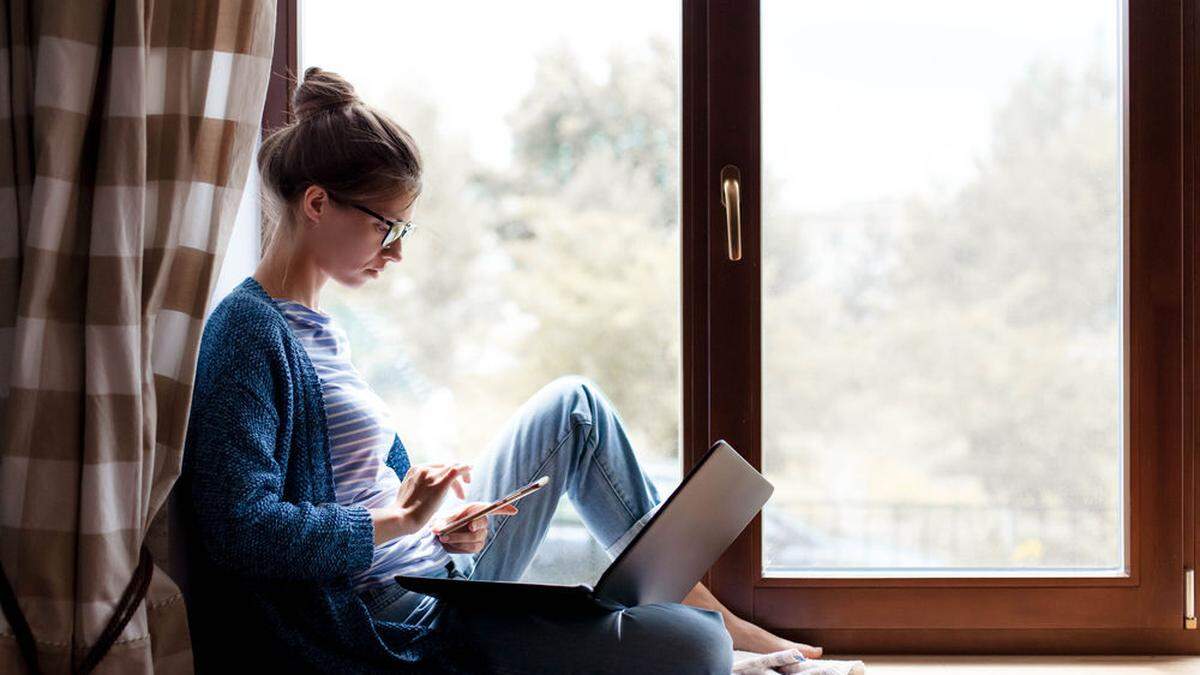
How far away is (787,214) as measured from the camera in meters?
1.86

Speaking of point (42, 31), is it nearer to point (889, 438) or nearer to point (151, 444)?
point (151, 444)

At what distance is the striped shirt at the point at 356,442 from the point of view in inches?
56.6

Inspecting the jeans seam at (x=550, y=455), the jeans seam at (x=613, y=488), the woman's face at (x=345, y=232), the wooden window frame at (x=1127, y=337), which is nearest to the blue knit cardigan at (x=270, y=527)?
the woman's face at (x=345, y=232)

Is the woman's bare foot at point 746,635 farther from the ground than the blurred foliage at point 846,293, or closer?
closer

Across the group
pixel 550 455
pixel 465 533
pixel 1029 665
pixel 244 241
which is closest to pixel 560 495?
pixel 550 455

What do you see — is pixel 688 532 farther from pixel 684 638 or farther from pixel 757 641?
pixel 757 641

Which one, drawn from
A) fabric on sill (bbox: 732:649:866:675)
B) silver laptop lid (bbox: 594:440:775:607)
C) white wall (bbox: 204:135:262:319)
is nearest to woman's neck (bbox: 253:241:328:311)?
white wall (bbox: 204:135:262:319)

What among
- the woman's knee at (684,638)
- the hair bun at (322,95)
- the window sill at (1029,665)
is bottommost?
the window sill at (1029,665)

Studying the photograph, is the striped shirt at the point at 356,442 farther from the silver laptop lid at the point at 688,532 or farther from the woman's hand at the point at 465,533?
the silver laptop lid at the point at 688,532

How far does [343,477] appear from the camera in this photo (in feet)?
4.73

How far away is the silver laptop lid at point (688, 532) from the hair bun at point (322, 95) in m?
0.66

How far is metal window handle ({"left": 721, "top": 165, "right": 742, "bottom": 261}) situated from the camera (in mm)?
1809

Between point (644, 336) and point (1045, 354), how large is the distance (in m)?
0.66

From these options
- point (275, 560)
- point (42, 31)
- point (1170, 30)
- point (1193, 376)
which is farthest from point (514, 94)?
point (1193, 376)
